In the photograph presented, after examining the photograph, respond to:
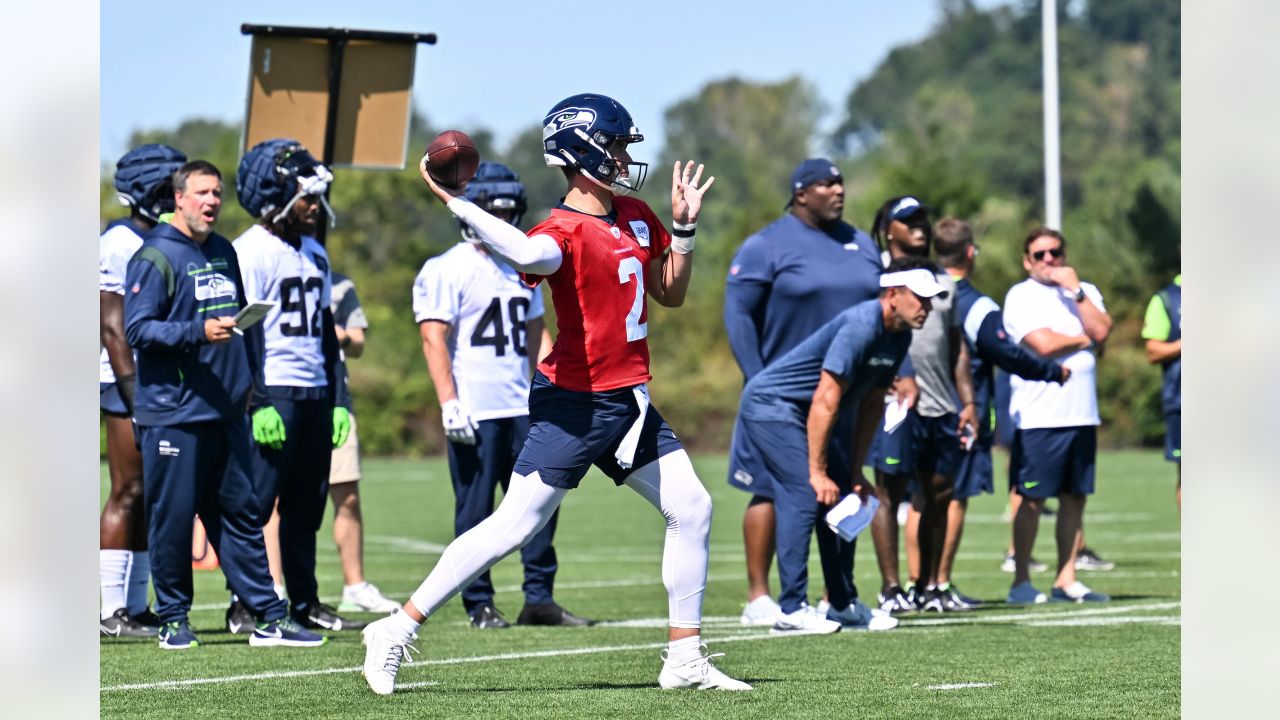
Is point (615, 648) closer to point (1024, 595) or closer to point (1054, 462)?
point (1024, 595)

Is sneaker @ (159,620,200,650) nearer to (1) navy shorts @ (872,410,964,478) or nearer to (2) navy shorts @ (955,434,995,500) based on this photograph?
(1) navy shorts @ (872,410,964,478)

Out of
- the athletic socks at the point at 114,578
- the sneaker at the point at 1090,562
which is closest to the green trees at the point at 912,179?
the sneaker at the point at 1090,562

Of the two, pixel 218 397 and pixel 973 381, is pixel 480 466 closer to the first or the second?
pixel 218 397

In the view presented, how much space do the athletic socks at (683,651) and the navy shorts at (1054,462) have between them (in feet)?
15.7

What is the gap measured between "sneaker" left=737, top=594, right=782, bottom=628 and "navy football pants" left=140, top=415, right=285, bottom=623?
8.51 ft

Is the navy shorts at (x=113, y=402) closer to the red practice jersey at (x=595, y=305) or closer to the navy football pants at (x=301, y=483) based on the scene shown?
the navy football pants at (x=301, y=483)

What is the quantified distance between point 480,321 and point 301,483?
1376 millimetres

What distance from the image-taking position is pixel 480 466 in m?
9.40

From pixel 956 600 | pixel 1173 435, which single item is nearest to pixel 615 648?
pixel 956 600

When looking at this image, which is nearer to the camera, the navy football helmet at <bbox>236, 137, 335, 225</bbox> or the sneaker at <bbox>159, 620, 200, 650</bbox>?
the sneaker at <bbox>159, 620, 200, 650</bbox>

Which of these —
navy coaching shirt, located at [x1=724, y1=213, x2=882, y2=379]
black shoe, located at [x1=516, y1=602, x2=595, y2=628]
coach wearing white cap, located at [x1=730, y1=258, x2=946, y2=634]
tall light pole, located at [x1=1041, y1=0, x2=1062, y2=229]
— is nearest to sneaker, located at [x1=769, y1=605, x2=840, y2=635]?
coach wearing white cap, located at [x1=730, y1=258, x2=946, y2=634]

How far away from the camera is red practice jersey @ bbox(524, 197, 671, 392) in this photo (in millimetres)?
6168
